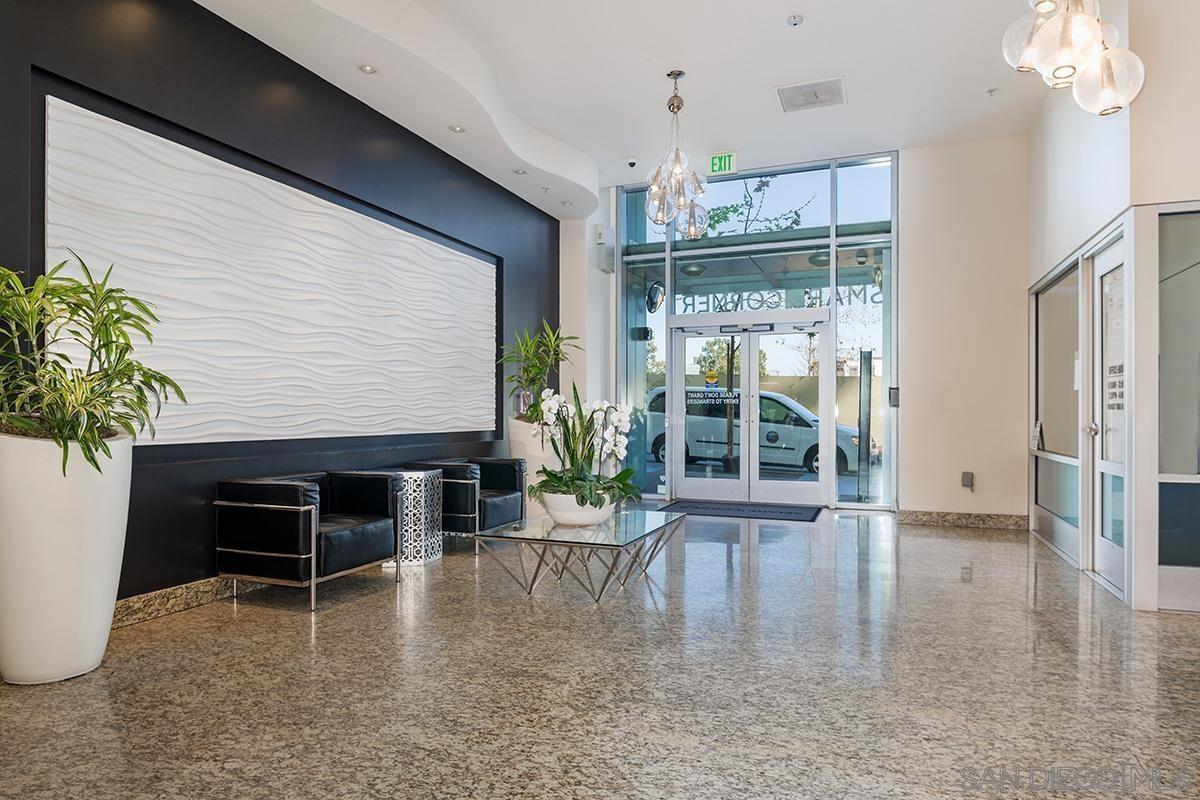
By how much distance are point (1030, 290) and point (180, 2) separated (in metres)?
7.80

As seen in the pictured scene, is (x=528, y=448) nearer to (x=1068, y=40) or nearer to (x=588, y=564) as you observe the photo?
(x=588, y=564)

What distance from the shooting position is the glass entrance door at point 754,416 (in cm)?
923

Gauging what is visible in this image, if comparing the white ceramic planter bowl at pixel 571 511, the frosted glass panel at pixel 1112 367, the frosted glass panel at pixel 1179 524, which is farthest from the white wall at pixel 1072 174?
the white ceramic planter bowl at pixel 571 511

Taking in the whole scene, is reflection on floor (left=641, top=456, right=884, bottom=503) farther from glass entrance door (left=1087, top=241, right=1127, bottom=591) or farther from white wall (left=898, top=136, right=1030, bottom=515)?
glass entrance door (left=1087, top=241, right=1127, bottom=591)

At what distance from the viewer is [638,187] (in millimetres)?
9961

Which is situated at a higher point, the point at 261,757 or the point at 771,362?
the point at 771,362

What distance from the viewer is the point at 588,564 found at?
561cm

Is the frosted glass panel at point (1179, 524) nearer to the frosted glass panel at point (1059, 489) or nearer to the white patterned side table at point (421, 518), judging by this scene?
the frosted glass panel at point (1059, 489)

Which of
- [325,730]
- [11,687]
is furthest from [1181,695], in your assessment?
[11,687]

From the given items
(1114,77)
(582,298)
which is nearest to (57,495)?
(1114,77)

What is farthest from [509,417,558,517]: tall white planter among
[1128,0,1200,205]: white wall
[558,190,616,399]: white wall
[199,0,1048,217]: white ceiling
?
[1128,0,1200,205]: white wall

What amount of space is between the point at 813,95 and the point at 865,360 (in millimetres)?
3274

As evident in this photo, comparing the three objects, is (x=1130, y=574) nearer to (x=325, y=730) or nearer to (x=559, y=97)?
(x=325, y=730)

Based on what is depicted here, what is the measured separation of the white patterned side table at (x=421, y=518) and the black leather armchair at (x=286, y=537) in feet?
2.08
